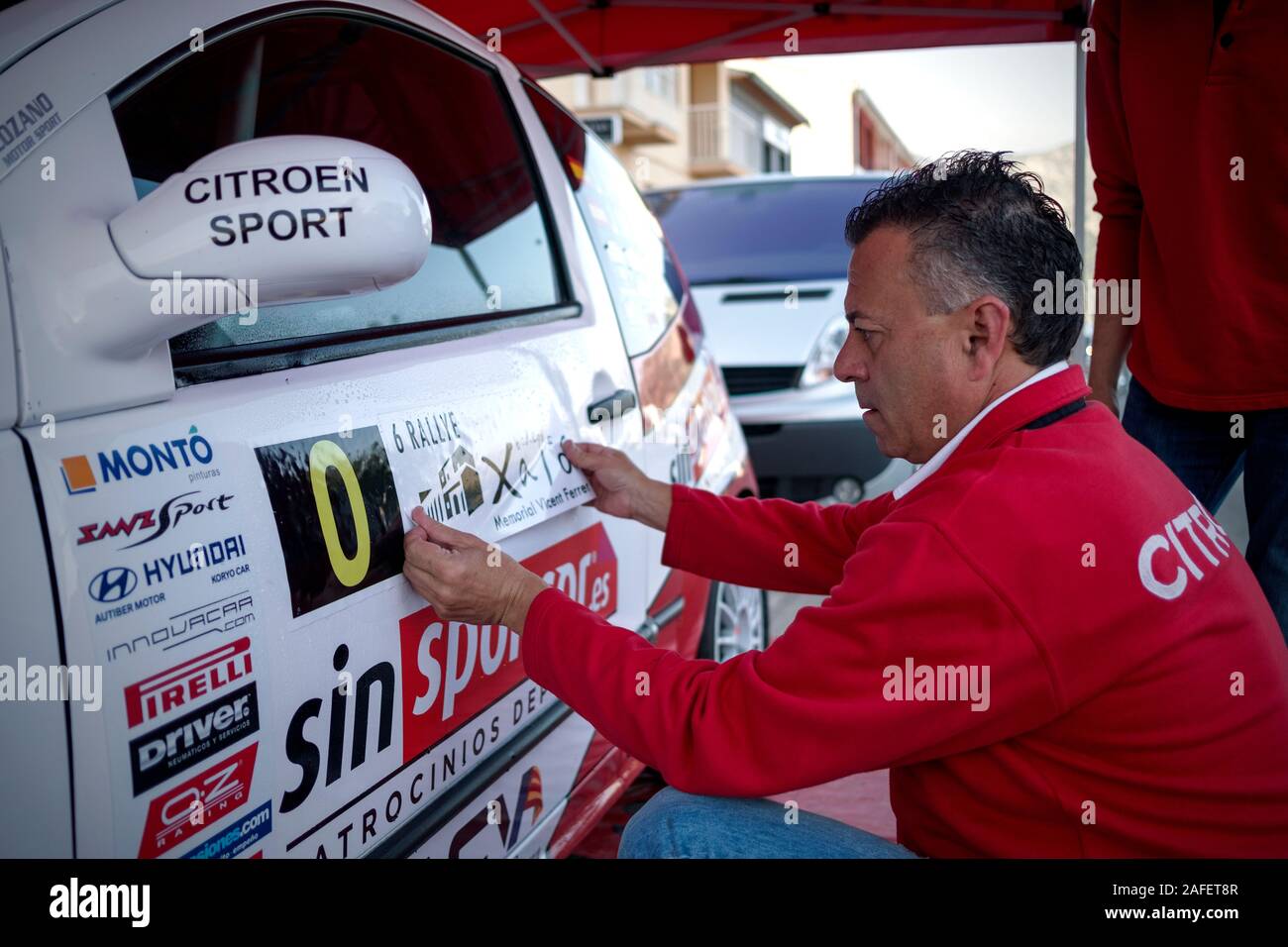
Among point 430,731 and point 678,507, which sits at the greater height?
point 678,507

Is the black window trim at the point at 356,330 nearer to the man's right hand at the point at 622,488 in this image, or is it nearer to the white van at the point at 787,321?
the man's right hand at the point at 622,488

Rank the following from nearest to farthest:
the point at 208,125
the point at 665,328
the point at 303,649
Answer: the point at 303,649 < the point at 208,125 < the point at 665,328

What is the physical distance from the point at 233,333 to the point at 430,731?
1.83 feet

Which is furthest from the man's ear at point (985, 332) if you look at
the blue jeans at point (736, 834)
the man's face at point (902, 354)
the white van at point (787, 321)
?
the white van at point (787, 321)

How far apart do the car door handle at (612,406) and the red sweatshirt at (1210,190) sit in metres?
1.00

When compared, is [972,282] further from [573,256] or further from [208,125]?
[208,125]

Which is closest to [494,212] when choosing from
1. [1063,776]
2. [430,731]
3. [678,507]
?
[678,507]

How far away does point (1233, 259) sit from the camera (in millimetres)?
2068

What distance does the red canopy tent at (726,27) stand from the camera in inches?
153

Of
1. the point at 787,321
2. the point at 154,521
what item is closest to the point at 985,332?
the point at 154,521

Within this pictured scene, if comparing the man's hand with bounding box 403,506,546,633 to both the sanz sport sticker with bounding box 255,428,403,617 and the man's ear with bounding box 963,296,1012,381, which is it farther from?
the man's ear with bounding box 963,296,1012,381

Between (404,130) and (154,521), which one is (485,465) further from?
(404,130)

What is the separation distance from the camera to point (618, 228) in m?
2.64

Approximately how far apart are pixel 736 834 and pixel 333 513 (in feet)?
2.06
